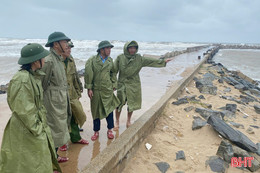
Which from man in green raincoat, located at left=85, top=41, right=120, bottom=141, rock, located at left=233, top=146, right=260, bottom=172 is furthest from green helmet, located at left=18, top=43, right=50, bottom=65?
rock, located at left=233, top=146, right=260, bottom=172

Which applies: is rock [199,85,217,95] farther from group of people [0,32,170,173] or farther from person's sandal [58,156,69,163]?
person's sandal [58,156,69,163]

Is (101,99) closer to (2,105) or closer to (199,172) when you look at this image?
(199,172)

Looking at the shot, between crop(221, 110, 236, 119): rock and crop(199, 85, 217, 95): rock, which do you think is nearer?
crop(221, 110, 236, 119): rock

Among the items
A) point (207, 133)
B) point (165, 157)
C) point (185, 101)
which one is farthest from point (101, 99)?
point (185, 101)

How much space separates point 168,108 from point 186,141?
5.07 ft

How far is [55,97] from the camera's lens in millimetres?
2832

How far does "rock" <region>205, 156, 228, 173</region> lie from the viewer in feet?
11.0

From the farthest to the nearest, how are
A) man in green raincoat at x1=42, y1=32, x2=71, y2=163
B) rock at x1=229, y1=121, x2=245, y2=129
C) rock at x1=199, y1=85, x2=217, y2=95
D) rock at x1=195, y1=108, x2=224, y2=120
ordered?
rock at x1=199, y1=85, x2=217, y2=95 < rock at x1=195, y1=108, x2=224, y2=120 < rock at x1=229, y1=121, x2=245, y2=129 < man in green raincoat at x1=42, y1=32, x2=71, y2=163

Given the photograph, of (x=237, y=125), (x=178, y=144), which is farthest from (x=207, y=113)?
(x=178, y=144)

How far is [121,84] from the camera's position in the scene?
14.4 ft

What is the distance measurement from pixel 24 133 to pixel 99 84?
1.86 m

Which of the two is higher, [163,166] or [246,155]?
[246,155]

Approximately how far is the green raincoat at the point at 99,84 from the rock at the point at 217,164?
1852 mm

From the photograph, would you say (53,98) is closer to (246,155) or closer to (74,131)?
(74,131)
